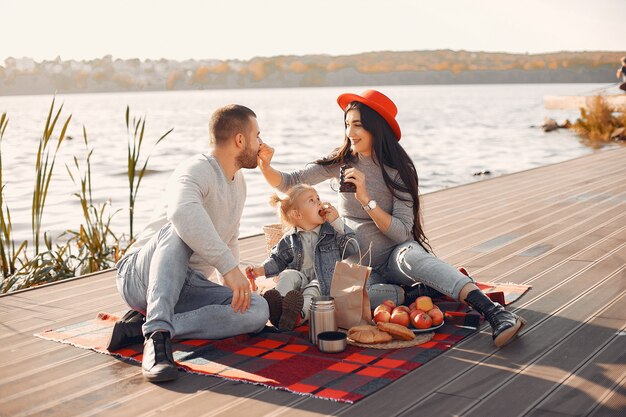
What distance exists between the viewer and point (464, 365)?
279 cm

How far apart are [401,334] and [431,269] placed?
0.43 m

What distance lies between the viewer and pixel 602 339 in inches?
119

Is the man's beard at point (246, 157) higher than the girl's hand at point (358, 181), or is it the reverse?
the man's beard at point (246, 157)

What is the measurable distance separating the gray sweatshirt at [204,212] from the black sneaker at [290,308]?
1.04 feet

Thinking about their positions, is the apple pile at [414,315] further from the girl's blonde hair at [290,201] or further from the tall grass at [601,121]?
the tall grass at [601,121]

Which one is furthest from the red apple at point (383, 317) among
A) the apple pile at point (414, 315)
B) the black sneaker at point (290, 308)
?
the black sneaker at point (290, 308)

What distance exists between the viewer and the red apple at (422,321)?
124 inches

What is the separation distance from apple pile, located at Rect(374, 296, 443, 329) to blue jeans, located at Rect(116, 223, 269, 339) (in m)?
0.49

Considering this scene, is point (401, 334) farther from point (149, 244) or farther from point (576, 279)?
point (576, 279)

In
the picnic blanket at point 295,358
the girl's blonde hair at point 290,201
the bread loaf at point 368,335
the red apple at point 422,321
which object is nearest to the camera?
the picnic blanket at point 295,358

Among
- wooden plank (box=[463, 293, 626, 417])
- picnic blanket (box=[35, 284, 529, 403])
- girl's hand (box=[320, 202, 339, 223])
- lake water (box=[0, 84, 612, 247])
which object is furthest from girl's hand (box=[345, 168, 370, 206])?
lake water (box=[0, 84, 612, 247])

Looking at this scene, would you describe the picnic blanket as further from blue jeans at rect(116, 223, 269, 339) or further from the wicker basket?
the wicker basket

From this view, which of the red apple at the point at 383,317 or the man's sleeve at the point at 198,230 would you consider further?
the red apple at the point at 383,317

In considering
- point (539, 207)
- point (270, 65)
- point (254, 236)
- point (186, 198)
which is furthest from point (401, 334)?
point (270, 65)
